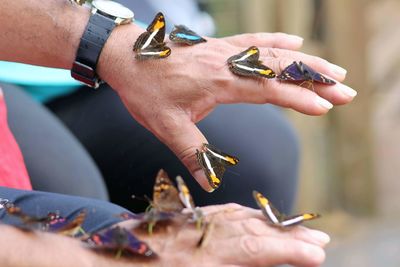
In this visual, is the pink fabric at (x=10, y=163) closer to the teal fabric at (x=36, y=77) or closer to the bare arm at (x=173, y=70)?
the bare arm at (x=173, y=70)

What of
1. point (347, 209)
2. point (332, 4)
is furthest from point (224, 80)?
point (347, 209)

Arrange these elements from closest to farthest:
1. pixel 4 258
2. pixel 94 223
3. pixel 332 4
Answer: pixel 4 258 → pixel 94 223 → pixel 332 4

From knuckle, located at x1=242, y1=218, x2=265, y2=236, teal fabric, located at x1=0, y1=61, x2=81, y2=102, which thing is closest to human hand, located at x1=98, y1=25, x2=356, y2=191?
knuckle, located at x1=242, y1=218, x2=265, y2=236

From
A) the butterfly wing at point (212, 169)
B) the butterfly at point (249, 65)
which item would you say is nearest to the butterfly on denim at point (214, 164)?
the butterfly wing at point (212, 169)

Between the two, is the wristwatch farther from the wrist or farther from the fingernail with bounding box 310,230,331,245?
the fingernail with bounding box 310,230,331,245

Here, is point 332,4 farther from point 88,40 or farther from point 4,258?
point 4,258

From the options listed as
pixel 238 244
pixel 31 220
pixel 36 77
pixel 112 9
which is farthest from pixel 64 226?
pixel 36 77
